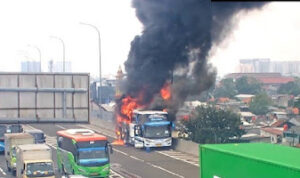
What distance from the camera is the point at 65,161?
107ft

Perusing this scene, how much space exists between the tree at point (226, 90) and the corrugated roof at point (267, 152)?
4865 inches

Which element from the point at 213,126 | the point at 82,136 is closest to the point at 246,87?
the point at 213,126


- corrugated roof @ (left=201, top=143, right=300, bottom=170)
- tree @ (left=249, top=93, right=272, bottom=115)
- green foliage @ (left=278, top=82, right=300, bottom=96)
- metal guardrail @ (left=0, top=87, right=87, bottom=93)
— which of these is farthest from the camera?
green foliage @ (left=278, top=82, right=300, bottom=96)

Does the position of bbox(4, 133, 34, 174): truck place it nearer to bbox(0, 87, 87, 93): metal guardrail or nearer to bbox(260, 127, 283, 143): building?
bbox(0, 87, 87, 93): metal guardrail

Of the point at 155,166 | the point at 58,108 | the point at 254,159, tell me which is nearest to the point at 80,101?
the point at 58,108

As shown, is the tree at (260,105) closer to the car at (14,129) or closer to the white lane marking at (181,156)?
the white lane marking at (181,156)

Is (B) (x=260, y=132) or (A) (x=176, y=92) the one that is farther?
(B) (x=260, y=132)

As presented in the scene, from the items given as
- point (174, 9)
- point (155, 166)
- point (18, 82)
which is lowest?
point (155, 166)

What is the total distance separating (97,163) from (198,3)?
3099 centimetres

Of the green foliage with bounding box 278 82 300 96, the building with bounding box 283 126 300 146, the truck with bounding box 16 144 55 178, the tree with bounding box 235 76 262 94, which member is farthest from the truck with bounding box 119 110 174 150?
the tree with bounding box 235 76 262 94

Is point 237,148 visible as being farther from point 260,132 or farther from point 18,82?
point 260,132

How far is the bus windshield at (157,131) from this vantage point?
144 ft

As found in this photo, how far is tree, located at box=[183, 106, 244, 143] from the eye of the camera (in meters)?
48.2

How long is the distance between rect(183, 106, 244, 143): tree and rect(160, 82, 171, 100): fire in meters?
5.88
